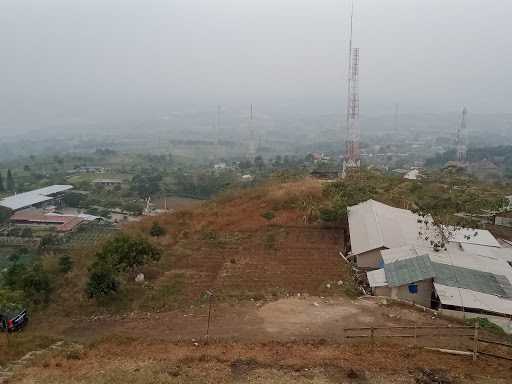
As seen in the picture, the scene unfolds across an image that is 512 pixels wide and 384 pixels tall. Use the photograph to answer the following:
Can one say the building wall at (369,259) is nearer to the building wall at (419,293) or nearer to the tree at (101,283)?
the building wall at (419,293)

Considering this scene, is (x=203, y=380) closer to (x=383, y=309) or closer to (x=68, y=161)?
(x=383, y=309)

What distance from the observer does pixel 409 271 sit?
45.6 ft

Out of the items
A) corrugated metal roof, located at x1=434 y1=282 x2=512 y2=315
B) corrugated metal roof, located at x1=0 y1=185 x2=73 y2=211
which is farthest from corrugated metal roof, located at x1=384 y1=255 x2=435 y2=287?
corrugated metal roof, located at x1=0 y1=185 x2=73 y2=211

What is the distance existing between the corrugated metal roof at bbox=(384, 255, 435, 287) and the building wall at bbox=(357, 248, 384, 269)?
1.60 meters

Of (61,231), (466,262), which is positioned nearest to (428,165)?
(61,231)

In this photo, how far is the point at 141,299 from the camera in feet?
46.9

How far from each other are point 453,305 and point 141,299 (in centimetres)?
943

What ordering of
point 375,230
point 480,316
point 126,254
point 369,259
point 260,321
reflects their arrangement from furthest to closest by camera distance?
1. point 375,230
2. point 369,259
3. point 126,254
4. point 260,321
5. point 480,316

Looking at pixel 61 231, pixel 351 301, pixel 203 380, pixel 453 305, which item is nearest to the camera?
pixel 203 380

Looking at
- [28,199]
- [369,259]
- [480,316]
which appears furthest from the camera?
[28,199]

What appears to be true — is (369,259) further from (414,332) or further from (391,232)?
(414,332)

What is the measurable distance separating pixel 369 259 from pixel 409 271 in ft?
8.71

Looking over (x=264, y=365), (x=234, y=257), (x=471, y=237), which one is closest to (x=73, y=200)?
(x=234, y=257)

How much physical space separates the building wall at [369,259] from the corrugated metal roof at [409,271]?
1598 millimetres
